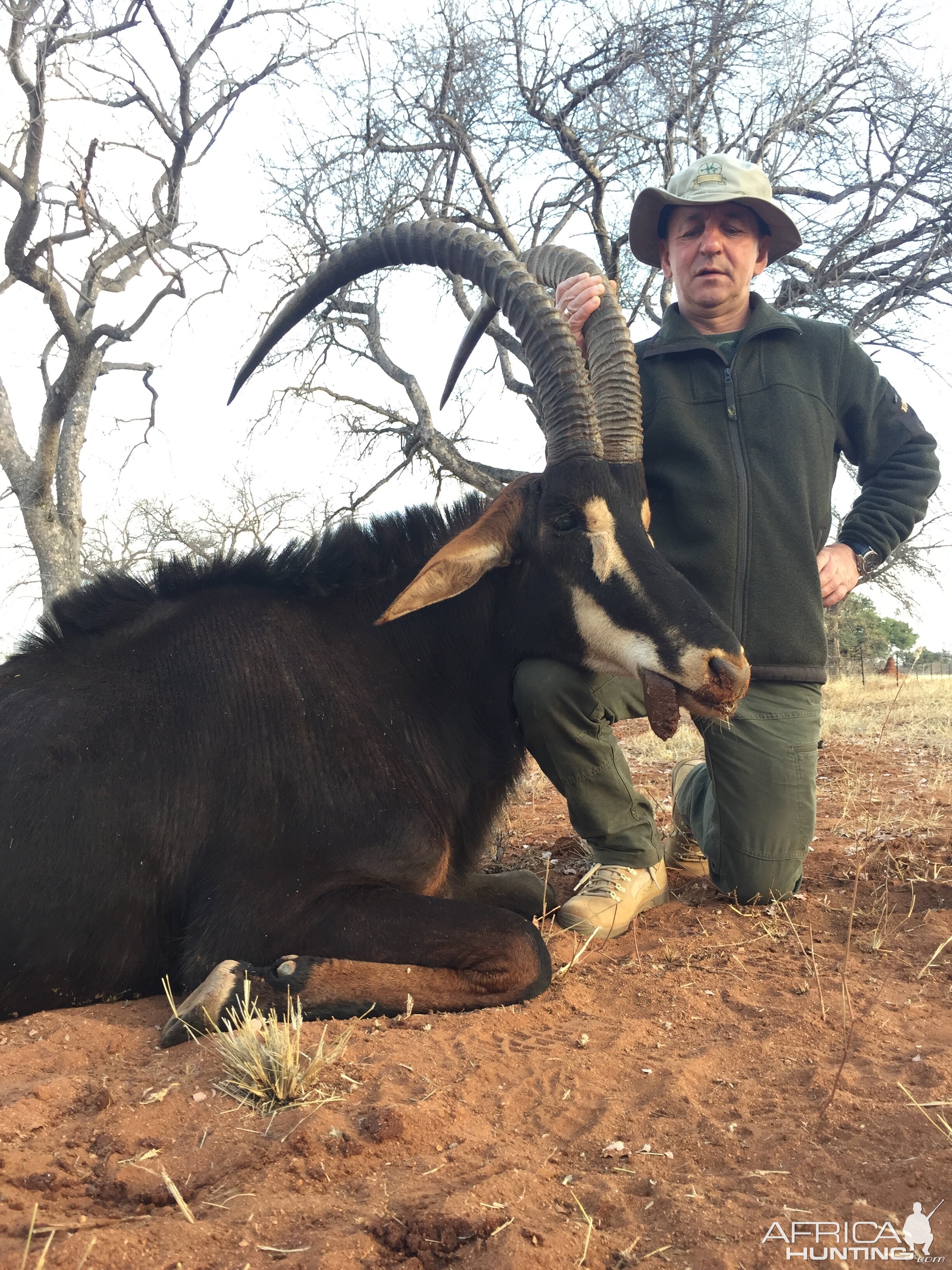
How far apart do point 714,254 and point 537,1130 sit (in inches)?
159

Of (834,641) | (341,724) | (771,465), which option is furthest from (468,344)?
(834,641)

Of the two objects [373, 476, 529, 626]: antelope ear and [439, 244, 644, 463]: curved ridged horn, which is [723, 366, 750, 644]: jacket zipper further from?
[373, 476, 529, 626]: antelope ear

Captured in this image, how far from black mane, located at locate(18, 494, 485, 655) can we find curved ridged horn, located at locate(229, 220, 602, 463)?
29.4 inches

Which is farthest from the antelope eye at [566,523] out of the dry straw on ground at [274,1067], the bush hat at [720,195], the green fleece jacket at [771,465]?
the dry straw on ground at [274,1067]

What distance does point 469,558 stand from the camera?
3.86 m

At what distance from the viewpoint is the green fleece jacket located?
4438 mm

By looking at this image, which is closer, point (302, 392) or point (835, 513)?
point (835, 513)

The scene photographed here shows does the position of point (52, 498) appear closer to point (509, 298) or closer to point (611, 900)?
point (509, 298)

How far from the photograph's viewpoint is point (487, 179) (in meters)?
17.8

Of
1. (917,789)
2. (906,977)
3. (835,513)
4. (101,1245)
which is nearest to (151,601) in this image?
(101,1245)

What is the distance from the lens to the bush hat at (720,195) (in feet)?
15.1

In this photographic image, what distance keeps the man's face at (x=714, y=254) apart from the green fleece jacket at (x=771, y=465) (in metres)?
0.14

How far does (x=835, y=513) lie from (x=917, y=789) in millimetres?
10966

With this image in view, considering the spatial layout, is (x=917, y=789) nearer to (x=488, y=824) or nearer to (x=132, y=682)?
(x=488, y=824)
